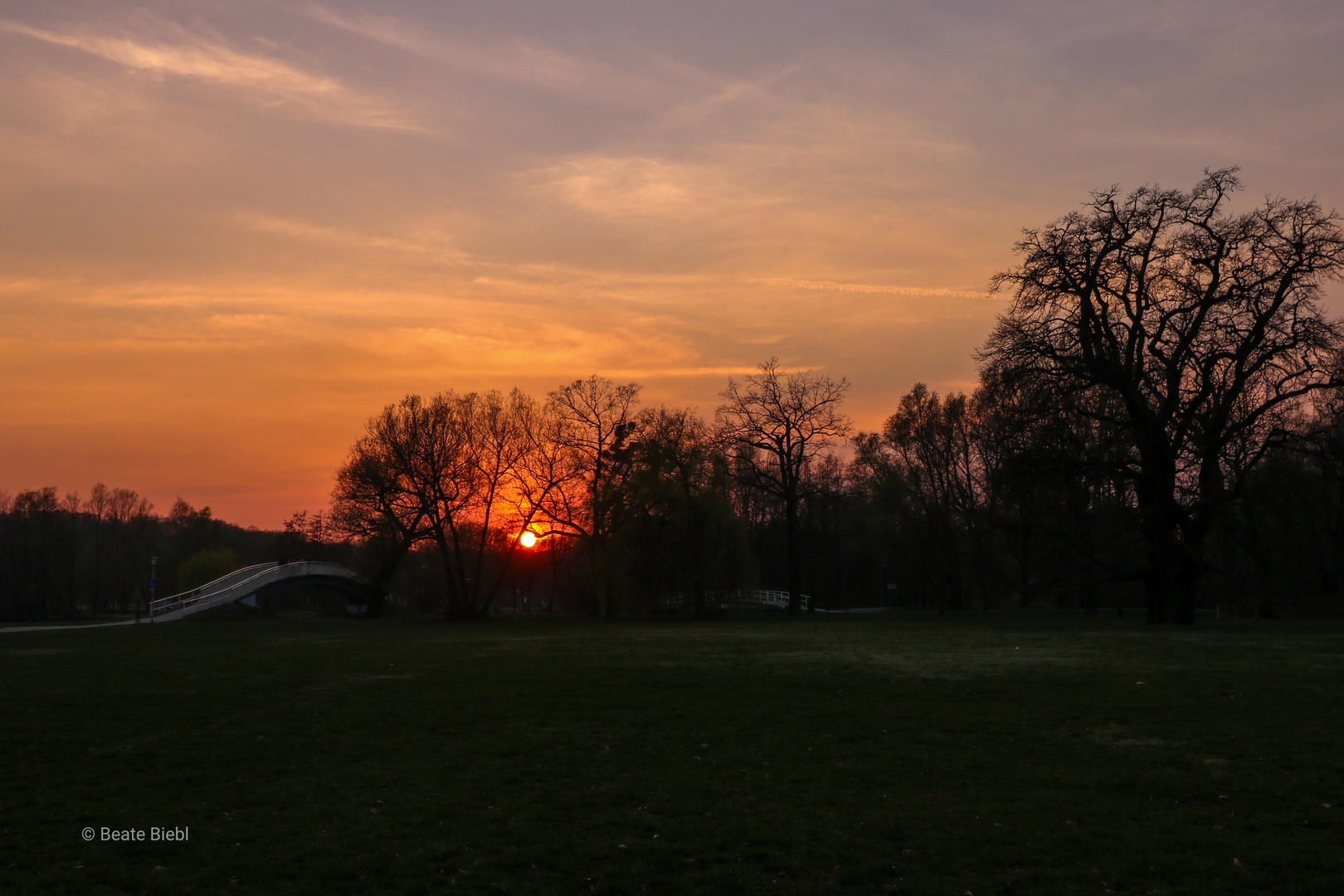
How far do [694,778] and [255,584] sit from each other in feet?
203

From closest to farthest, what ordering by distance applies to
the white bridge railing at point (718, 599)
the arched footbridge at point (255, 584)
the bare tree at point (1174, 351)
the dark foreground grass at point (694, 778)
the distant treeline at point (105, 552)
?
1. the dark foreground grass at point (694, 778)
2. the bare tree at point (1174, 351)
3. the white bridge railing at point (718, 599)
4. the arched footbridge at point (255, 584)
5. the distant treeline at point (105, 552)

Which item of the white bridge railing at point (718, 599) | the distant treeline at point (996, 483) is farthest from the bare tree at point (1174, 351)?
the white bridge railing at point (718, 599)

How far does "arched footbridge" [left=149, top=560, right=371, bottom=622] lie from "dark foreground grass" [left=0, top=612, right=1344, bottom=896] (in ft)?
139

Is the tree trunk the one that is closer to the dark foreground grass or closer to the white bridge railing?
the white bridge railing

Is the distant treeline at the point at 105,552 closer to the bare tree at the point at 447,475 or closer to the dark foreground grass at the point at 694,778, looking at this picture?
the bare tree at the point at 447,475

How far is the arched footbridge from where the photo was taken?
61616 millimetres

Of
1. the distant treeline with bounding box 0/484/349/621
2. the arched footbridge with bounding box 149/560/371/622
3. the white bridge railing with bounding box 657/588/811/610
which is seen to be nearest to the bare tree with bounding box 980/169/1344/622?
the white bridge railing with bounding box 657/588/811/610

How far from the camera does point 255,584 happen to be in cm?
6619

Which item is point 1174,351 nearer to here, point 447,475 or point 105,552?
point 447,475

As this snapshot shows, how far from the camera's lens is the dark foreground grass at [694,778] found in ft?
26.2

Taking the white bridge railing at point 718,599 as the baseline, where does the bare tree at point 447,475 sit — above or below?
above

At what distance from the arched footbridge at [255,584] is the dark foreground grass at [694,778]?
139ft

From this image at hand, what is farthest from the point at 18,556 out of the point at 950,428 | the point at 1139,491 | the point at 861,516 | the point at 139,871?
the point at 139,871

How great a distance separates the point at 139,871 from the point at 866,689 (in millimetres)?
12871
